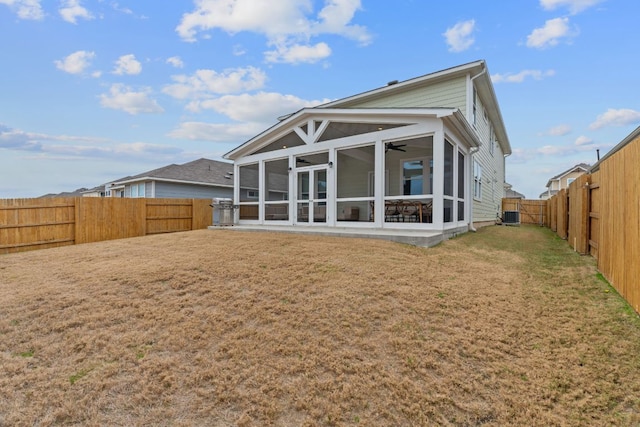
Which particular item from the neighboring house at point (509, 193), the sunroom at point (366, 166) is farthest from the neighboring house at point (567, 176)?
the sunroom at point (366, 166)

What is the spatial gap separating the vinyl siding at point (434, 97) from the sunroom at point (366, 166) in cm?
173

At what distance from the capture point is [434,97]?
38.2 ft

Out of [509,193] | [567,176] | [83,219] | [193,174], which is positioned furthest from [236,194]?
[509,193]

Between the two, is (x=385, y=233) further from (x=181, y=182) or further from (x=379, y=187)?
(x=181, y=182)

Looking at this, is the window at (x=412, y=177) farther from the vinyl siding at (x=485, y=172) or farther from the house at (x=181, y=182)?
the house at (x=181, y=182)

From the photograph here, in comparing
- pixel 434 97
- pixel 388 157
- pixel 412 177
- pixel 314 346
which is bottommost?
pixel 314 346

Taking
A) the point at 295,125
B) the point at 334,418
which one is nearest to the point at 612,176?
the point at 334,418

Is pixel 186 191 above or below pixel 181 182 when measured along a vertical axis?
below

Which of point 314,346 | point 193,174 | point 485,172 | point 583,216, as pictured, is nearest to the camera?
point 314,346

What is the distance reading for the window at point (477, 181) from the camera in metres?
12.7

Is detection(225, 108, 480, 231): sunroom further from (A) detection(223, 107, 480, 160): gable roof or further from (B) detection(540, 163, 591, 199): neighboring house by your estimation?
(B) detection(540, 163, 591, 199): neighboring house

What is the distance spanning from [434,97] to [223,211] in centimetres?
924

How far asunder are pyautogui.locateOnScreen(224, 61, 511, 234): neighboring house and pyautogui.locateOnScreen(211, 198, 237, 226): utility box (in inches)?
17.0

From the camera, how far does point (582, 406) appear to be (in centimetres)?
232
